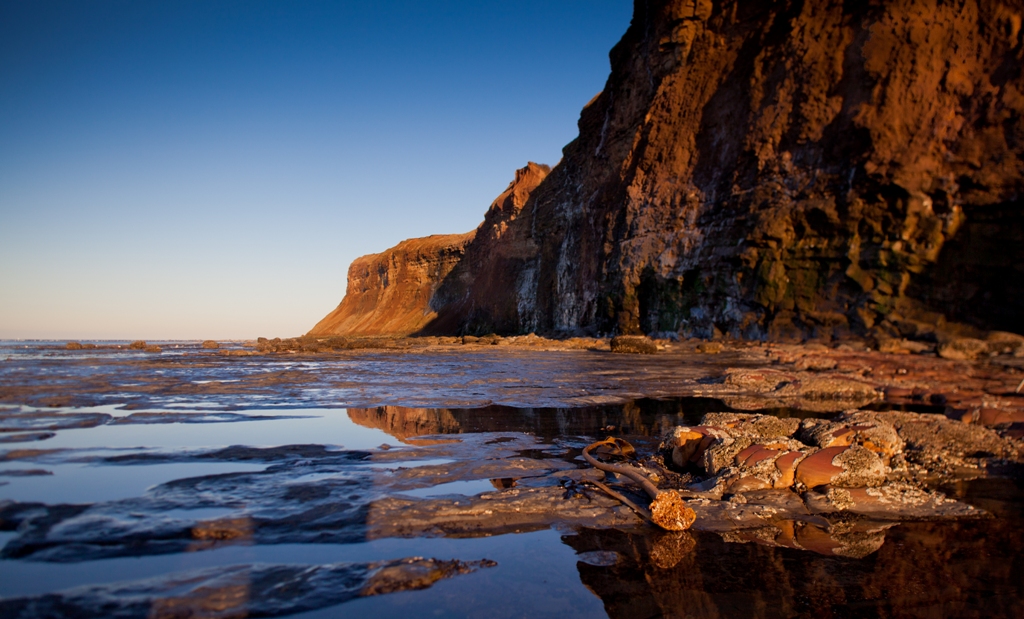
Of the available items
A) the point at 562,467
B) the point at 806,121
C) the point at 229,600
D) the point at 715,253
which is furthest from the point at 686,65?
the point at 229,600

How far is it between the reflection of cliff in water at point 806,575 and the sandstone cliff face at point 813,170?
17790 millimetres

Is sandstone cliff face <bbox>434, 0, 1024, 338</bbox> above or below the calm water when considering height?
above

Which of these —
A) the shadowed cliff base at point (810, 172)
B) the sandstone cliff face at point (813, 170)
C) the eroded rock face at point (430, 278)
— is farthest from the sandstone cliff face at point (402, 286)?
the sandstone cliff face at point (813, 170)

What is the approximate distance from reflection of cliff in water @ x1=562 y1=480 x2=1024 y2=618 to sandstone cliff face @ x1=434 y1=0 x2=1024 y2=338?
58.4 feet

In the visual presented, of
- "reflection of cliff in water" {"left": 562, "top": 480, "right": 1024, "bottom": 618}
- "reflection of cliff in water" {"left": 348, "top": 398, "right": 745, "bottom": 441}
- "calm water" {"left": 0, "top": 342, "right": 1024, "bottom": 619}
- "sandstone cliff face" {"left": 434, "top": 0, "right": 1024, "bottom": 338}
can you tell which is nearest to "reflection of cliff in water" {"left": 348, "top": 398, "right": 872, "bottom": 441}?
"reflection of cliff in water" {"left": 348, "top": 398, "right": 745, "bottom": 441}

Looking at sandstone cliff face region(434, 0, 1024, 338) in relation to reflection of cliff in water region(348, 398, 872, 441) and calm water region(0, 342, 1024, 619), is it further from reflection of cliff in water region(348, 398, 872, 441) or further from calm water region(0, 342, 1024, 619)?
calm water region(0, 342, 1024, 619)

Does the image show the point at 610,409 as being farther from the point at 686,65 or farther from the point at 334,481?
the point at 686,65

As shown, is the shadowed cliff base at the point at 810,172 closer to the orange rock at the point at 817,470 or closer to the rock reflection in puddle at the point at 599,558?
the orange rock at the point at 817,470

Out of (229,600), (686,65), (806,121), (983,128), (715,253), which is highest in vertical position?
(686,65)

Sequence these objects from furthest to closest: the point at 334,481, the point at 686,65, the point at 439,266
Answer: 1. the point at 439,266
2. the point at 686,65
3. the point at 334,481

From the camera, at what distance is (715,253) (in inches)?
921

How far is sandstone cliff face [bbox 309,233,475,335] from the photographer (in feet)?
247

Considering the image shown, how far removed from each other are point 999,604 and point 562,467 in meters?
2.41

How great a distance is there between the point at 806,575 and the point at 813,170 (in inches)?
849
